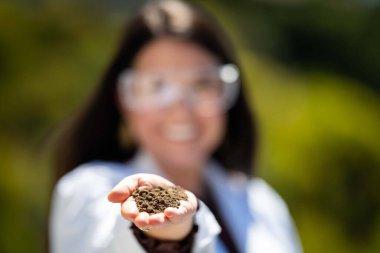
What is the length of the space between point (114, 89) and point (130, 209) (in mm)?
666

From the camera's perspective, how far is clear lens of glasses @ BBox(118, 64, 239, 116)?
1322mm

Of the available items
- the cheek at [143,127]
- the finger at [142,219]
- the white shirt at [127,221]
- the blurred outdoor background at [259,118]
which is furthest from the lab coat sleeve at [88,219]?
the blurred outdoor background at [259,118]

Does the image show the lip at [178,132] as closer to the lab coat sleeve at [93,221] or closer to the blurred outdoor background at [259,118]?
the lab coat sleeve at [93,221]

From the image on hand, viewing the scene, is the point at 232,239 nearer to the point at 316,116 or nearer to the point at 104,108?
the point at 104,108

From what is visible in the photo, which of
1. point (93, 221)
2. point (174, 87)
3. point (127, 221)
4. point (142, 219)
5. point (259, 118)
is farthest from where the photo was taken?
point (259, 118)

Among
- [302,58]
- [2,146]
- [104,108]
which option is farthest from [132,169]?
[302,58]

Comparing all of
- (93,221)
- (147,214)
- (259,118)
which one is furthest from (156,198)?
(259,118)

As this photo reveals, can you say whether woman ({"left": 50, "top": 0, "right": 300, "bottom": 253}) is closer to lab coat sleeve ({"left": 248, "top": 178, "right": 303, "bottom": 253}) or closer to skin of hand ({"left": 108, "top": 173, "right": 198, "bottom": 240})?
lab coat sleeve ({"left": 248, "top": 178, "right": 303, "bottom": 253})

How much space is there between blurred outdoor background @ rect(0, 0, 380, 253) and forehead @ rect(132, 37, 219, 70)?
124 cm

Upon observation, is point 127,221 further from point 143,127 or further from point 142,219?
point 143,127

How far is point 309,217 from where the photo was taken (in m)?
2.75

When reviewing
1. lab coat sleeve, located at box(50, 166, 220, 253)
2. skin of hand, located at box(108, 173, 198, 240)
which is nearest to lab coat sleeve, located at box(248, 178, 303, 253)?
lab coat sleeve, located at box(50, 166, 220, 253)

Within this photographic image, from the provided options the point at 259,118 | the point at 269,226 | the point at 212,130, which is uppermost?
the point at 212,130

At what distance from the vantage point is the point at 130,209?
69cm
